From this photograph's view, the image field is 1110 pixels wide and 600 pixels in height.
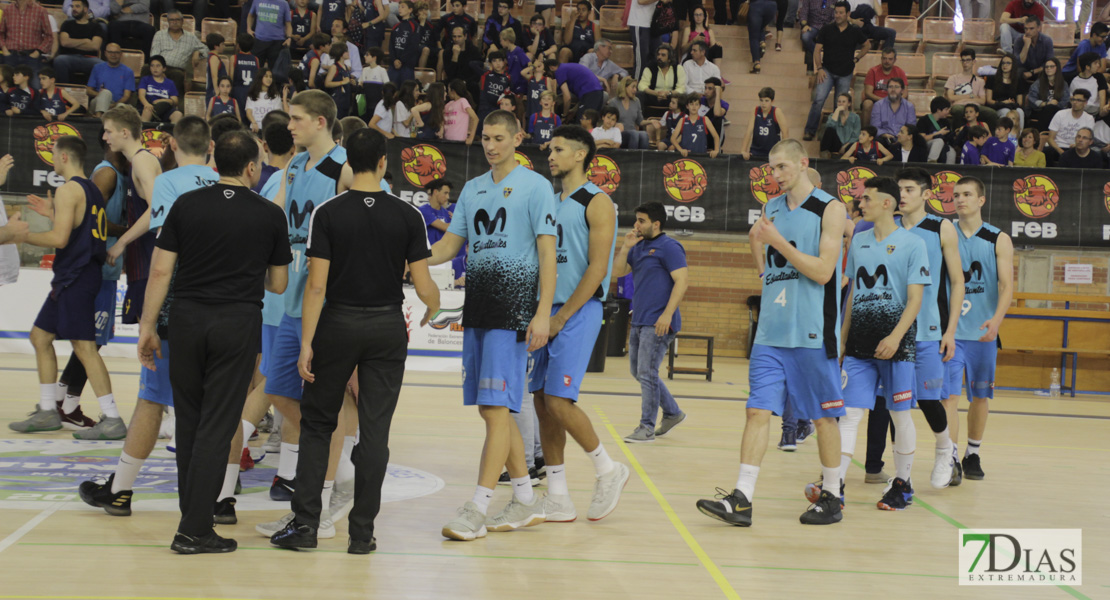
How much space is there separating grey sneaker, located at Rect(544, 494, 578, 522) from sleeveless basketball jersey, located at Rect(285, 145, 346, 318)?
5.98 ft

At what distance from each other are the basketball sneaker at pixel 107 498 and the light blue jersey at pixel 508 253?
2.00 meters

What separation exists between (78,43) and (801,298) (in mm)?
15699

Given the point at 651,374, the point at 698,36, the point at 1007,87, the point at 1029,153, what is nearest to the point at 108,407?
the point at 651,374

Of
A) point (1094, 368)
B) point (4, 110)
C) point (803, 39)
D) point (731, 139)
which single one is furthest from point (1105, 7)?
point (4, 110)

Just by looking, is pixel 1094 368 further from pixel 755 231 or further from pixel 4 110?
pixel 4 110

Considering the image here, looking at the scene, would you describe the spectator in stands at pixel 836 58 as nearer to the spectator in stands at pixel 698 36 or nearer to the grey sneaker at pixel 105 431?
the spectator in stands at pixel 698 36

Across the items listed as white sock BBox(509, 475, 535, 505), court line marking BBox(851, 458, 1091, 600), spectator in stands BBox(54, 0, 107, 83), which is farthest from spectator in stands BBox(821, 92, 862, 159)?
white sock BBox(509, 475, 535, 505)

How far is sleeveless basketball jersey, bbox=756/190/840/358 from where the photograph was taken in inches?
223

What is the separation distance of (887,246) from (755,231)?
57.2 inches

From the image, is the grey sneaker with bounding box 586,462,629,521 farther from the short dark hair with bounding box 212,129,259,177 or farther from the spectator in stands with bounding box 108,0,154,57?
the spectator in stands with bounding box 108,0,154,57

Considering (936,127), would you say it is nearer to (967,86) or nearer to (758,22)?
(967,86)

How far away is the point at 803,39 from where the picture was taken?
20656 millimetres

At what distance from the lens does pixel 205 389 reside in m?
4.50

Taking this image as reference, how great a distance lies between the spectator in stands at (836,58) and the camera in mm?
18375
